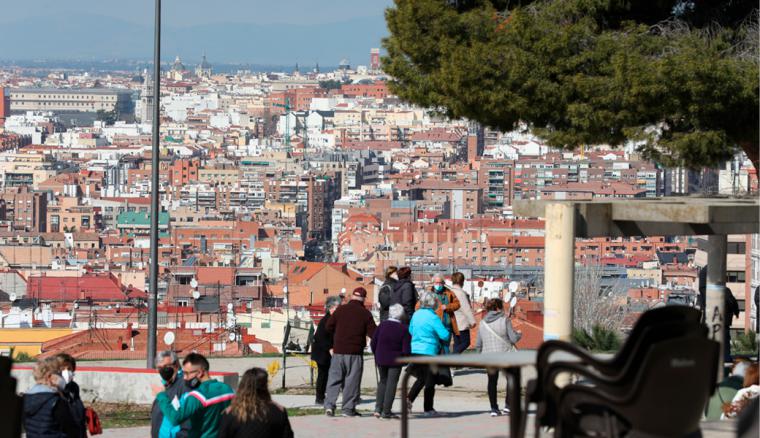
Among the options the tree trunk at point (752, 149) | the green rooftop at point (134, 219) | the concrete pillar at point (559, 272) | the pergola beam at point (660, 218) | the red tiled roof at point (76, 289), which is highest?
the tree trunk at point (752, 149)

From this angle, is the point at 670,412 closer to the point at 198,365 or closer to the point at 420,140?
the point at 198,365

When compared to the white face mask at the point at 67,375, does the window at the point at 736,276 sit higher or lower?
lower

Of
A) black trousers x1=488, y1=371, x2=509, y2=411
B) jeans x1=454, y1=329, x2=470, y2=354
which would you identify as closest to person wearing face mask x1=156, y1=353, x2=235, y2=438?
black trousers x1=488, y1=371, x2=509, y2=411

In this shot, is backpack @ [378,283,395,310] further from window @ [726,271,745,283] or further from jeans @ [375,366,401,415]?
window @ [726,271,745,283]

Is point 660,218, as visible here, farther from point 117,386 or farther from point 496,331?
point 117,386

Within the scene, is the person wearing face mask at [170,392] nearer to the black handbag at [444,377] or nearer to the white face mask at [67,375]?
the white face mask at [67,375]

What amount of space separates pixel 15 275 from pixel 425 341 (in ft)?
227

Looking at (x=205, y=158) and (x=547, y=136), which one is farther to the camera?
(x=205, y=158)

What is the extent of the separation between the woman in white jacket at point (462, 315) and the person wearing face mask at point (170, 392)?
3.39m

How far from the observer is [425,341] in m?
Result: 8.30

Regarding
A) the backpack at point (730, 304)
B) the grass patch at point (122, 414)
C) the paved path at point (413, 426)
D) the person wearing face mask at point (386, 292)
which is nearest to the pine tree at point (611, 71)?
the backpack at point (730, 304)

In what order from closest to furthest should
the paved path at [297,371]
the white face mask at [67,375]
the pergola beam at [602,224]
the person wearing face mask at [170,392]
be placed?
the white face mask at [67,375] < the person wearing face mask at [170,392] < the pergola beam at [602,224] < the paved path at [297,371]

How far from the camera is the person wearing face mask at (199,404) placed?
571 centimetres

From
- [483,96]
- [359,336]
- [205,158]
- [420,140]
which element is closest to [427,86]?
[483,96]
